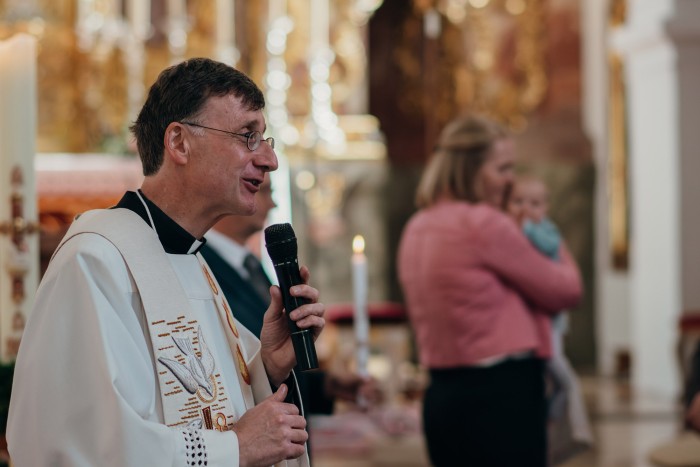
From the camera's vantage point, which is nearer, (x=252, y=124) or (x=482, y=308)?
(x=252, y=124)

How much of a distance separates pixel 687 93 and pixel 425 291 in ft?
19.2

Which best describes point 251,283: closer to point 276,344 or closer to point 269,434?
point 276,344

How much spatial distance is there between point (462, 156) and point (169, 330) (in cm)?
207

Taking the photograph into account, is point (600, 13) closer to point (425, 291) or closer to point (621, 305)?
point (621, 305)

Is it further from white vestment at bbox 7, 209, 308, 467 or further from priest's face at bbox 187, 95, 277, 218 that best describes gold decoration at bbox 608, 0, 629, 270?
white vestment at bbox 7, 209, 308, 467

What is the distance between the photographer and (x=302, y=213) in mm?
10992

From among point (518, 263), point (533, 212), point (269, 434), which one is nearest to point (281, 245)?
point (269, 434)

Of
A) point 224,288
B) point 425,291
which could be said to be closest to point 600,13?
point 425,291

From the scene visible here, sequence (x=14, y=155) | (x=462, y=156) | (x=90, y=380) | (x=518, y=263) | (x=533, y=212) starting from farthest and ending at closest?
(x=533, y=212), (x=462, y=156), (x=518, y=263), (x=14, y=155), (x=90, y=380)

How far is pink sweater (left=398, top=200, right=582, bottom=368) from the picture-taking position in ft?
13.0

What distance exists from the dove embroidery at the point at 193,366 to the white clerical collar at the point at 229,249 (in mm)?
1116

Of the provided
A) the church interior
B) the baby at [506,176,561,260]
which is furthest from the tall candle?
the baby at [506,176,561,260]

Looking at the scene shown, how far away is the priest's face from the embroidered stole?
0.45ft

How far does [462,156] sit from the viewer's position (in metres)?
4.09
